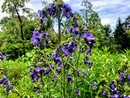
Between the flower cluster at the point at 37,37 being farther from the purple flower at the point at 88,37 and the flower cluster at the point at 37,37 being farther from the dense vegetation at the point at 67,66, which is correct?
A: the purple flower at the point at 88,37

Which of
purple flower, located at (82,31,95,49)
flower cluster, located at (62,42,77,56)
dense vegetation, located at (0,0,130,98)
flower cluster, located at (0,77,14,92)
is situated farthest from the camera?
flower cluster, located at (0,77,14,92)

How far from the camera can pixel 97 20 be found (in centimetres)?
3984

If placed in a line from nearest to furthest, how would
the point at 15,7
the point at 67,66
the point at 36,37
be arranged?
the point at 36,37
the point at 67,66
the point at 15,7

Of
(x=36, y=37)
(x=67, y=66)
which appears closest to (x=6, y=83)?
(x=67, y=66)

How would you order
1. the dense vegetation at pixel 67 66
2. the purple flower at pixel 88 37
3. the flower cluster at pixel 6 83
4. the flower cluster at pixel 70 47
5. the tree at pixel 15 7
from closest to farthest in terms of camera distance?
1. the dense vegetation at pixel 67 66
2. the purple flower at pixel 88 37
3. the flower cluster at pixel 70 47
4. the flower cluster at pixel 6 83
5. the tree at pixel 15 7

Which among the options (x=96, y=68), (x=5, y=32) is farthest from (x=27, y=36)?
(x=96, y=68)

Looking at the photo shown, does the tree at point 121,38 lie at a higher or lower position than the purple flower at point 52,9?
lower

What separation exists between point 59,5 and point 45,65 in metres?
1.25

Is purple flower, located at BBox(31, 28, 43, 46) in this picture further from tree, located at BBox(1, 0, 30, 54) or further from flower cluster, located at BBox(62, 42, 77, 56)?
tree, located at BBox(1, 0, 30, 54)

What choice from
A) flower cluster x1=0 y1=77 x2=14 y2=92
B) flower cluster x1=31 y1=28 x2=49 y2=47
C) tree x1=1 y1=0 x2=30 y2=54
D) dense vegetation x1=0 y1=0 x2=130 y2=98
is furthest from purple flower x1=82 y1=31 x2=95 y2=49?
tree x1=1 y1=0 x2=30 y2=54

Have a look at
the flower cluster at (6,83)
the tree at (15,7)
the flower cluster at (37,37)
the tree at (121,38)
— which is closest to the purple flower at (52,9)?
the flower cluster at (37,37)

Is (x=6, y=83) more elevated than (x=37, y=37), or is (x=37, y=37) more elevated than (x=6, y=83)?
(x=37, y=37)

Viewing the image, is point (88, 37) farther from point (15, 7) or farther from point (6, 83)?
point (15, 7)

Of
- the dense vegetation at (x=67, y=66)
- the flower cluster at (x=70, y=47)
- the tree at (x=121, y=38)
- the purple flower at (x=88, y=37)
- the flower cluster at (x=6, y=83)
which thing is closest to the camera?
the dense vegetation at (x=67, y=66)
